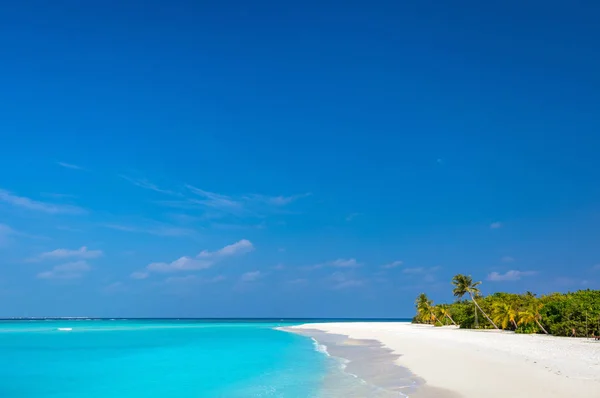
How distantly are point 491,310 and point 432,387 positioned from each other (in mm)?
55701

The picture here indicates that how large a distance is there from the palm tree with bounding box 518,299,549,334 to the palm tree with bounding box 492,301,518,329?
10.3 feet

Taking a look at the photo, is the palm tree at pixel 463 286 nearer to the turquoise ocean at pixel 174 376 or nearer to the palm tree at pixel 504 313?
the palm tree at pixel 504 313

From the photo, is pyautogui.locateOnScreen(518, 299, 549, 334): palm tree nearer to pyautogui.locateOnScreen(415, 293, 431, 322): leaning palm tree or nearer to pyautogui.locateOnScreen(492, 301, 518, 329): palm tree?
pyautogui.locateOnScreen(492, 301, 518, 329): palm tree

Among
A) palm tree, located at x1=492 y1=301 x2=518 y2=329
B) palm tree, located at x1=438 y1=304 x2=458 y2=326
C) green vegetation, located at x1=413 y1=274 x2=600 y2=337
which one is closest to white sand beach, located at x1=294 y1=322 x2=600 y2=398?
green vegetation, located at x1=413 y1=274 x2=600 y2=337

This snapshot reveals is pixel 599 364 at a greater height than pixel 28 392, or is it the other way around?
pixel 599 364

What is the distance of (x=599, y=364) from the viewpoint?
2256cm

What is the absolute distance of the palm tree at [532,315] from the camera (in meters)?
53.2

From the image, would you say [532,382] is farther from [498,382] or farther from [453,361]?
[453,361]

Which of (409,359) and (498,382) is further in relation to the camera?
(409,359)

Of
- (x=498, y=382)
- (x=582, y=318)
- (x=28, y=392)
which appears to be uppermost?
(x=582, y=318)

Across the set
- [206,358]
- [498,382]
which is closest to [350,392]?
[498,382]

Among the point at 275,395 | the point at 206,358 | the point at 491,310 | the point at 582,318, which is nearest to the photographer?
the point at 275,395

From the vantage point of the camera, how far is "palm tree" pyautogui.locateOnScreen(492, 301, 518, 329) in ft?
196

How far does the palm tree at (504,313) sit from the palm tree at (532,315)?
10.3 feet
